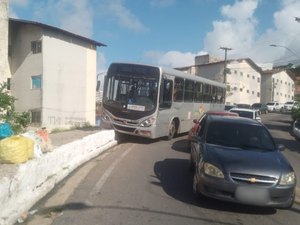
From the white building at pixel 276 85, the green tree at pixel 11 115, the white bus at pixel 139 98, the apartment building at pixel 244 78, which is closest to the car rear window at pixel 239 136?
the green tree at pixel 11 115

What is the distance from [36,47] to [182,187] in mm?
20849

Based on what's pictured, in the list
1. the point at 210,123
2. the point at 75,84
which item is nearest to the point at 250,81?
the point at 75,84

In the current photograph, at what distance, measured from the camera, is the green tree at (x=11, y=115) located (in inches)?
524

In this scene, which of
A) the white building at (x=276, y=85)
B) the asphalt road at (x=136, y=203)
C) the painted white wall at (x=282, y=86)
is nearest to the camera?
the asphalt road at (x=136, y=203)

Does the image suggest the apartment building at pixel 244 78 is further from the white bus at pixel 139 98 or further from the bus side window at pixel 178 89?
the white bus at pixel 139 98

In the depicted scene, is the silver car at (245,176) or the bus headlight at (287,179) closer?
the silver car at (245,176)

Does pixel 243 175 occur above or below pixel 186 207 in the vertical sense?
above

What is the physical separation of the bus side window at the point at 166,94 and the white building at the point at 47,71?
11848 millimetres

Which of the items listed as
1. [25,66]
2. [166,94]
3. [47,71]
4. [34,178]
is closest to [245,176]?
[34,178]

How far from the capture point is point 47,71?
90.4ft

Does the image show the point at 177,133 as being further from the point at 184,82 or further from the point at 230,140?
the point at 230,140

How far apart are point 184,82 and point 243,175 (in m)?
12.5

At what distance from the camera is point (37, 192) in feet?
24.5

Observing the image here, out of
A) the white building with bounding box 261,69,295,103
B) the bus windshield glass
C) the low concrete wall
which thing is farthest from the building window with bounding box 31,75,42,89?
the white building with bounding box 261,69,295,103
